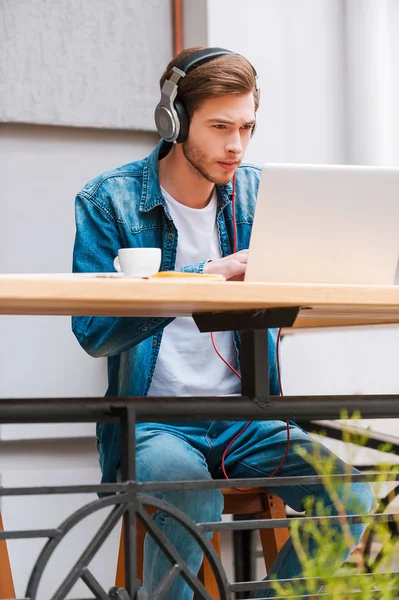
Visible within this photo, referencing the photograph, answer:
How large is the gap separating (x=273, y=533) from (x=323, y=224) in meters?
0.96

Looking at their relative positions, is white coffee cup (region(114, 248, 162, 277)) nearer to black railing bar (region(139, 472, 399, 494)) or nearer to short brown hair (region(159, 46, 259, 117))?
black railing bar (region(139, 472, 399, 494))

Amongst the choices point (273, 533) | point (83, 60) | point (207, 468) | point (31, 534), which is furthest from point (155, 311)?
point (83, 60)

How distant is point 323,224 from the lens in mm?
1288

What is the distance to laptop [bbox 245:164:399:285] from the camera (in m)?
1.27

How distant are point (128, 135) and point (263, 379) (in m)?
1.72

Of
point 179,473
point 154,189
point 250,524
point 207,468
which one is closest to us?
point 250,524

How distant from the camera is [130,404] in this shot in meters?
1.19

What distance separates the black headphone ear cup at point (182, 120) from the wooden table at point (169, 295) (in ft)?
2.56

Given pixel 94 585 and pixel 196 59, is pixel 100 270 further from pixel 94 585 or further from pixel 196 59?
pixel 94 585

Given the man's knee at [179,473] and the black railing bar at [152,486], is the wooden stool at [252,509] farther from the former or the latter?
the black railing bar at [152,486]

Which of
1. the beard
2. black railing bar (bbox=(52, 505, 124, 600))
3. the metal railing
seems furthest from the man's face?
black railing bar (bbox=(52, 505, 124, 600))

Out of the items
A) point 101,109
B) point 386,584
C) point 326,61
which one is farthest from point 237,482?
point 326,61

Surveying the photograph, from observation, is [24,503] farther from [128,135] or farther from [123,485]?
[123,485]

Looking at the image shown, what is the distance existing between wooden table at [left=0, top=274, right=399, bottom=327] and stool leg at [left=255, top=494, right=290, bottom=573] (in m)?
0.81
